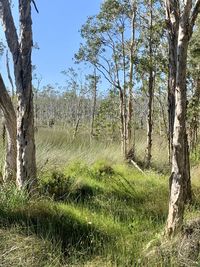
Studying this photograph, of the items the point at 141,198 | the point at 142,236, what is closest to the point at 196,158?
the point at 141,198

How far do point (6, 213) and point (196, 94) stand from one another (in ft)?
41.0

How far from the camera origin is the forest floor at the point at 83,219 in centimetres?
541

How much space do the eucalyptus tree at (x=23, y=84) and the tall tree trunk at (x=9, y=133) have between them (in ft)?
1.99

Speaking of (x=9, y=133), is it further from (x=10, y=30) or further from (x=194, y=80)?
(x=194, y=80)

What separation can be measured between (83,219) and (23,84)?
100 inches

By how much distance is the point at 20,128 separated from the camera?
25.6 feet

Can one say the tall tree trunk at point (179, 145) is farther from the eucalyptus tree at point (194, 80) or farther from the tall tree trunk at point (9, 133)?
the eucalyptus tree at point (194, 80)

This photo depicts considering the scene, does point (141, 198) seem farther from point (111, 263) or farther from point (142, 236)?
point (111, 263)

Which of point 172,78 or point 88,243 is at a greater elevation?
point 172,78

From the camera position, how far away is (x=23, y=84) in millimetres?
7871

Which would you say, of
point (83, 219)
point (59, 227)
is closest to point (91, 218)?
point (83, 219)

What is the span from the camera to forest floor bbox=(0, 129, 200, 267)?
17.8 feet

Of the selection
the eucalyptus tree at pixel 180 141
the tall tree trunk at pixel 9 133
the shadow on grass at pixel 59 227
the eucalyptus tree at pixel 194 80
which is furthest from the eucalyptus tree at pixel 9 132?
the eucalyptus tree at pixel 194 80

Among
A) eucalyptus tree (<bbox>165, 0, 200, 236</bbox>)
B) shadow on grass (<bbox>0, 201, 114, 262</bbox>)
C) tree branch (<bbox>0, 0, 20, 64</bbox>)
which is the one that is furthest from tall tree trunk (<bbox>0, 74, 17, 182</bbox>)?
eucalyptus tree (<bbox>165, 0, 200, 236</bbox>)
